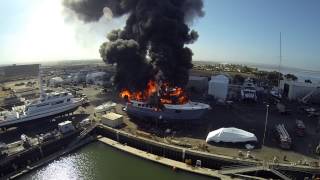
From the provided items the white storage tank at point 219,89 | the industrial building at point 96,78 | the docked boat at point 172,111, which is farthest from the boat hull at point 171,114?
the industrial building at point 96,78

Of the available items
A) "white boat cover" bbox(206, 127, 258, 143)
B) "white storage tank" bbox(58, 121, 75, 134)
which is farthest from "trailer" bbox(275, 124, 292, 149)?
"white storage tank" bbox(58, 121, 75, 134)

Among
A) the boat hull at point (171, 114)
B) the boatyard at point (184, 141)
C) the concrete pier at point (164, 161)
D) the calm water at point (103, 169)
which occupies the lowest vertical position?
the calm water at point (103, 169)

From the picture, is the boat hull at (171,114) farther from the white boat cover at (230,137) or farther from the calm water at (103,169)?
the calm water at (103,169)

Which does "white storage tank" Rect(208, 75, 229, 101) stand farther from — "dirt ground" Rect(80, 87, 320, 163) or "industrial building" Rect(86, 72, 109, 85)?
"industrial building" Rect(86, 72, 109, 85)

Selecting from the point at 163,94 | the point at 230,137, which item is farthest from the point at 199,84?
the point at 230,137

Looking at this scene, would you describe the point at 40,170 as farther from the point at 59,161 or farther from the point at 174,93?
the point at 174,93

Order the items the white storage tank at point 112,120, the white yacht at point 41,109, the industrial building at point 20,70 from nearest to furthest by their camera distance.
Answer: the white yacht at point 41,109 < the white storage tank at point 112,120 < the industrial building at point 20,70

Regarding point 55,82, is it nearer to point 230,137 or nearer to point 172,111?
point 172,111

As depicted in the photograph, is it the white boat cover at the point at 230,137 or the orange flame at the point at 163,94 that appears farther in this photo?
the orange flame at the point at 163,94
